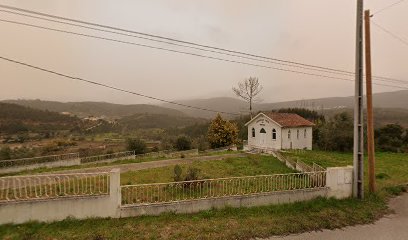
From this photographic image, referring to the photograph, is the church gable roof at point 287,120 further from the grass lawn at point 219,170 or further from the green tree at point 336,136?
the grass lawn at point 219,170

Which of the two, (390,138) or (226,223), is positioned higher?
(390,138)

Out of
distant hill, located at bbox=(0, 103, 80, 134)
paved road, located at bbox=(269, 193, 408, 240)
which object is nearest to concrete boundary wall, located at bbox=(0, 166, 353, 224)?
paved road, located at bbox=(269, 193, 408, 240)

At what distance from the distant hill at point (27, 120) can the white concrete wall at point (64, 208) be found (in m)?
66.5

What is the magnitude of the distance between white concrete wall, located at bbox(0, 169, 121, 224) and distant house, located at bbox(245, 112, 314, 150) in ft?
80.1

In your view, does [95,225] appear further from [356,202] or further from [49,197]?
[356,202]

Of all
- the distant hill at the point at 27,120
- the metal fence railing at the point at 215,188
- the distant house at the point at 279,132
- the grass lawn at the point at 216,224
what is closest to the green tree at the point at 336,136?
the distant house at the point at 279,132

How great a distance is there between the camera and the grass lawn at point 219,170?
54.4 ft

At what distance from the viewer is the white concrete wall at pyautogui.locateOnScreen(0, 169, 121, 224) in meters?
9.63

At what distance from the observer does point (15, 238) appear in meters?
8.88

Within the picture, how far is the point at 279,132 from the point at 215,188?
2129cm

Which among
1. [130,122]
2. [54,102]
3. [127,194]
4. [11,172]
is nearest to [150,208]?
[127,194]

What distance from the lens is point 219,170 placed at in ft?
63.9

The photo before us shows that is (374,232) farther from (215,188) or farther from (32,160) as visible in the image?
(32,160)

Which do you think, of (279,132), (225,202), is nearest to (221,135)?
(279,132)
